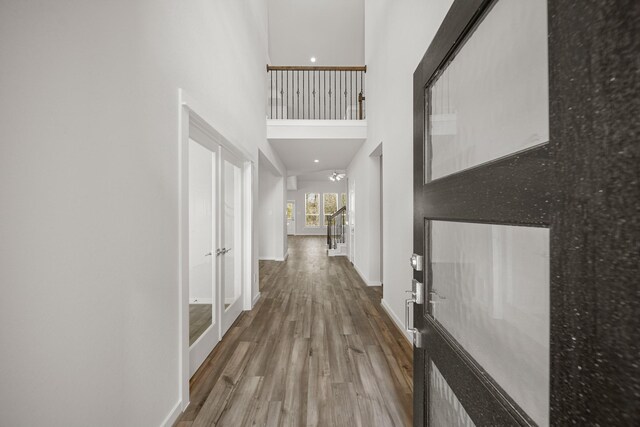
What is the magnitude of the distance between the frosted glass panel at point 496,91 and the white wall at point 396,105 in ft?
4.67

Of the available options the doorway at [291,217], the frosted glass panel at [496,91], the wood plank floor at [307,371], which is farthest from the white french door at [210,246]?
the doorway at [291,217]

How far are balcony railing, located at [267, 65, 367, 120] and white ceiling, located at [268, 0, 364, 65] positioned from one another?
1.41 ft

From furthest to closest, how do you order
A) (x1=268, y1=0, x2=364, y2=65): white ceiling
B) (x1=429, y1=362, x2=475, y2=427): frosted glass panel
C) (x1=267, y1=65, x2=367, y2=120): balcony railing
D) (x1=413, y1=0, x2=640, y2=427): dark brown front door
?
(x1=268, y1=0, x2=364, y2=65): white ceiling
(x1=267, y1=65, x2=367, y2=120): balcony railing
(x1=429, y1=362, x2=475, y2=427): frosted glass panel
(x1=413, y1=0, x2=640, y2=427): dark brown front door

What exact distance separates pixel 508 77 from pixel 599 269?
0.53 meters

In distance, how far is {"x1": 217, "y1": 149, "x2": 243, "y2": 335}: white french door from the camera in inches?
115

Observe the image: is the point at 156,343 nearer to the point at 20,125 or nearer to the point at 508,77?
the point at 20,125

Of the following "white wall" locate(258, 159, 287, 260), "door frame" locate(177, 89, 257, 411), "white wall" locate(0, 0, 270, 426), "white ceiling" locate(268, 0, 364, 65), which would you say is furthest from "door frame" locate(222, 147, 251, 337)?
"white ceiling" locate(268, 0, 364, 65)

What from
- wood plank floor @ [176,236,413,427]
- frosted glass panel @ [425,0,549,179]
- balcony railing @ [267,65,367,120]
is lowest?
wood plank floor @ [176,236,413,427]

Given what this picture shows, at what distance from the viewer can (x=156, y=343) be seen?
1.60 m

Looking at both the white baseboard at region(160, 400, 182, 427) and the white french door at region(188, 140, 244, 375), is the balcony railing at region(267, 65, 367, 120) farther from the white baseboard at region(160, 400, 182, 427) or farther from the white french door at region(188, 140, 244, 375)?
the white baseboard at region(160, 400, 182, 427)

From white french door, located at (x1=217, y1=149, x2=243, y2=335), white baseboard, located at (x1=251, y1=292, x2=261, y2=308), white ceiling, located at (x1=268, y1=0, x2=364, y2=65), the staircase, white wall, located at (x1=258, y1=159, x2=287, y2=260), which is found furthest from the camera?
the staircase

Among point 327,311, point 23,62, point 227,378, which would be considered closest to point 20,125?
point 23,62

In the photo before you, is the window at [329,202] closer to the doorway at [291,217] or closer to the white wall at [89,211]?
the doorway at [291,217]

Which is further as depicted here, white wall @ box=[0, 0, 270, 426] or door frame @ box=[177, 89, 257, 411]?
door frame @ box=[177, 89, 257, 411]
